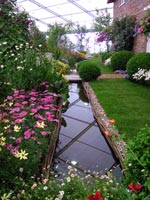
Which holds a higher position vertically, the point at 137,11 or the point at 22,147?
the point at 137,11

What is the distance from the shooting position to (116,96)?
16.2 ft

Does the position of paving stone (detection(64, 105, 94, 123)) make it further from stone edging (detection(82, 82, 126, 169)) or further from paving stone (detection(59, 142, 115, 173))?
paving stone (detection(59, 142, 115, 173))

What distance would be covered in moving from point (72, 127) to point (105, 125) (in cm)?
53

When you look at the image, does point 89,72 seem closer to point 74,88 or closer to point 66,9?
point 74,88

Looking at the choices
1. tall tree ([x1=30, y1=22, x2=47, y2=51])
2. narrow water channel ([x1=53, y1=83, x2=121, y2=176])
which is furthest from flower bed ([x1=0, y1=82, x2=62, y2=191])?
tall tree ([x1=30, y1=22, x2=47, y2=51])

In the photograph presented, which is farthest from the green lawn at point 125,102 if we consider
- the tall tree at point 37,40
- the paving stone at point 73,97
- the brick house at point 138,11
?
the brick house at point 138,11

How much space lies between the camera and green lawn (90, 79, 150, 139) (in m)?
3.27

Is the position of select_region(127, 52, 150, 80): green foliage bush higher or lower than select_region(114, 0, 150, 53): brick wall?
lower

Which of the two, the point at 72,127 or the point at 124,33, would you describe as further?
the point at 124,33

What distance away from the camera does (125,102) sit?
4.46 meters

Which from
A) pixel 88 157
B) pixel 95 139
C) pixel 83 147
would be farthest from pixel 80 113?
pixel 88 157

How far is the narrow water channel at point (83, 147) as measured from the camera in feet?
8.00

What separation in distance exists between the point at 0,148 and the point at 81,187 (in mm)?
674

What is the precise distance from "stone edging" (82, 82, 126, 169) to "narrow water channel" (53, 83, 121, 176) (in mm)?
76
